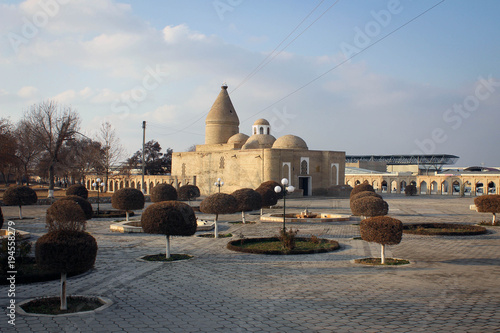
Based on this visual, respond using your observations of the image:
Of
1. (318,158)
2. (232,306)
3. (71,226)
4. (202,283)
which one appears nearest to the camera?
(232,306)

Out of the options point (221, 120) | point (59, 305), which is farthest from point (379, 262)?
point (221, 120)

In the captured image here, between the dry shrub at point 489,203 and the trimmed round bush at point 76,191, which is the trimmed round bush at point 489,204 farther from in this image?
the trimmed round bush at point 76,191

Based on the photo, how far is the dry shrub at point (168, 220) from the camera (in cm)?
1098

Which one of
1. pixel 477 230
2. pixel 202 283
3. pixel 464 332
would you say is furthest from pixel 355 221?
pixel 464 332

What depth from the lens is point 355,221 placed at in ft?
68.9

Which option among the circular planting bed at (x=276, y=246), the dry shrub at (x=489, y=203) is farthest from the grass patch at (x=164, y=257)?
the dry shrub at (x=489, y=203)

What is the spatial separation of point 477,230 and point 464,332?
485 inches

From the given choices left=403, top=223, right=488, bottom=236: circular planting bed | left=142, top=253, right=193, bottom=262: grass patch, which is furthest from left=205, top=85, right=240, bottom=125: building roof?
left=142, top=253, right=193, bottom=262: grass patch

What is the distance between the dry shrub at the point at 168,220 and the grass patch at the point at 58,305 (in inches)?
141

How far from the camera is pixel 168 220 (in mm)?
10977

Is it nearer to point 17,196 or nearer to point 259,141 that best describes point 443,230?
point 17,196

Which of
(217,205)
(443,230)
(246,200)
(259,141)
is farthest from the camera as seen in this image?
(259,141)

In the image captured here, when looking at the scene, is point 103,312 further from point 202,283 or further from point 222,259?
point 222,259

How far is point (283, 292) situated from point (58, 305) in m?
3.89
